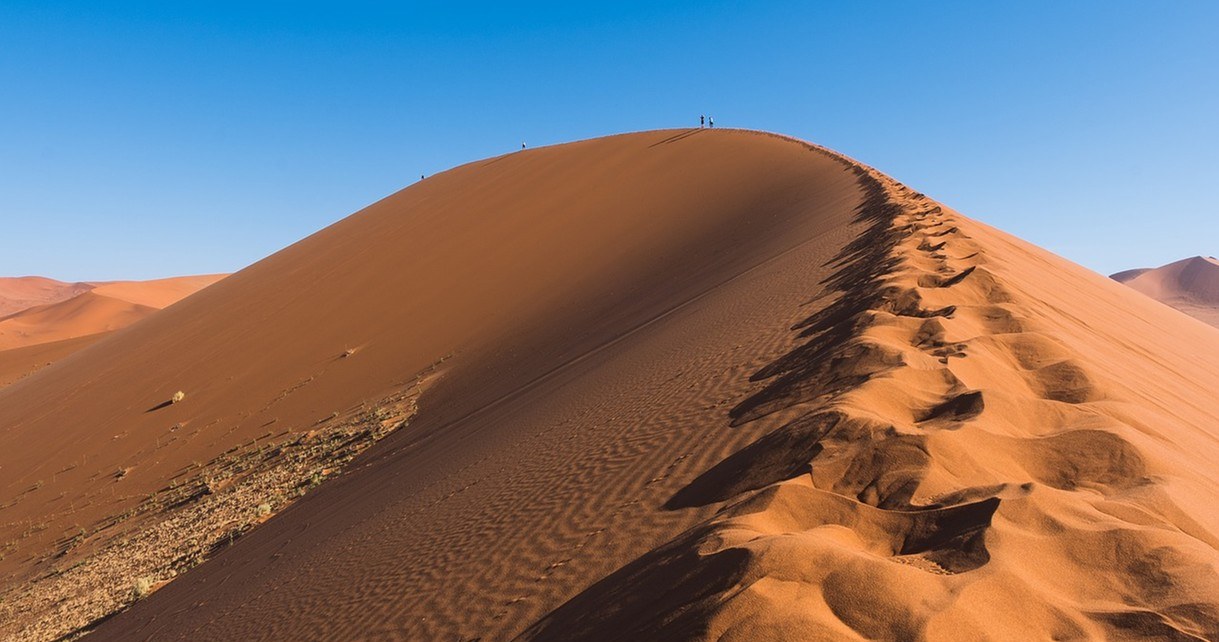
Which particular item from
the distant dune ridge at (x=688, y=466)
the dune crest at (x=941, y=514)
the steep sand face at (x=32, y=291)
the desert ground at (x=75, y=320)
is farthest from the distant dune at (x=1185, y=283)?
the steep sand face at (x=32, y=291)

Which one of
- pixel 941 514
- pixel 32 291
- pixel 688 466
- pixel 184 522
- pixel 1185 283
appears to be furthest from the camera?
pixel 32 291

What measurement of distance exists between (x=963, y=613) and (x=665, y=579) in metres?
1.12

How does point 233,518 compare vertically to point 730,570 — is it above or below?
below

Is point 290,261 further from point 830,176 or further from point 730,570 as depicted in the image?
point 730,570

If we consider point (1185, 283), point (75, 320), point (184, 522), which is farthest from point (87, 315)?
point (1185, 283)

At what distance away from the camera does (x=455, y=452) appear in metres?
8.38

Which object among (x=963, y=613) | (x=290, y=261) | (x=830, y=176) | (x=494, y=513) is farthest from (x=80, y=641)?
(x=290, y=261)

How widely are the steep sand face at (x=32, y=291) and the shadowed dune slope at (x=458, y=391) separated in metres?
109

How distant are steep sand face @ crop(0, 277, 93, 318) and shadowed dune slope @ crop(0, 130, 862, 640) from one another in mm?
109468

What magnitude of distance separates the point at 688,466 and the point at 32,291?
157330 mm

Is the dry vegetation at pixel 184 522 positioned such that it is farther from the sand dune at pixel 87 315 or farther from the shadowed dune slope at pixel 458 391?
the sand dune at pixel 87 315

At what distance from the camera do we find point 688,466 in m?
4.89

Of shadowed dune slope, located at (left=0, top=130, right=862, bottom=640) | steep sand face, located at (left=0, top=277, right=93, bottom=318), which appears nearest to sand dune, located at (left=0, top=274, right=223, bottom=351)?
shadowed dune slope, located at (left=0, top=130, right=862, bottom=640)

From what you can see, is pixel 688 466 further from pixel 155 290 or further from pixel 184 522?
pixel 155 290
